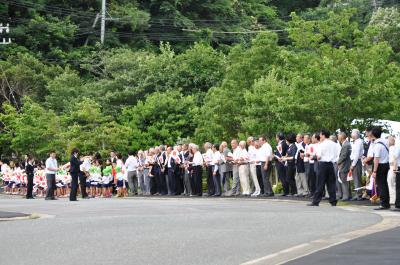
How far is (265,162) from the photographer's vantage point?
108 ft

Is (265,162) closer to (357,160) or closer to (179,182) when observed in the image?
(357,160)

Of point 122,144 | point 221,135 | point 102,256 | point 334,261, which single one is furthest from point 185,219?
point 122,144

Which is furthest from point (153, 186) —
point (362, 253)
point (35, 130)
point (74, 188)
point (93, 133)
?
point (362, 253)

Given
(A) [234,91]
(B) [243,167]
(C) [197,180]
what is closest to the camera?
(B) [243,167]

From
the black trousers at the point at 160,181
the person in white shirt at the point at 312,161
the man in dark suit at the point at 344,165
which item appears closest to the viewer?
the man in dark suit at the point at 344,165

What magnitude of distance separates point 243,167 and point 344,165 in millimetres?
6734

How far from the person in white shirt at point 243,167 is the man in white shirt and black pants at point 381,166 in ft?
36.7

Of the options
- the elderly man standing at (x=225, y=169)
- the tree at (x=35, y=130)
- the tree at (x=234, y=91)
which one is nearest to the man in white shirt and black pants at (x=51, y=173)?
the elderly man standing at (x=225, y=169)

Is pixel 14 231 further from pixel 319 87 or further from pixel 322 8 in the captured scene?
pixel 322 8

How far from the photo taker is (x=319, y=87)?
36.0 m

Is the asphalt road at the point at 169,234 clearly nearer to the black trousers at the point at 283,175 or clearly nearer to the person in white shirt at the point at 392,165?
the person in white shirt at the point at 392,165

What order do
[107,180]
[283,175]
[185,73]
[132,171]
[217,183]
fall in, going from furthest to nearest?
[185,73] < [107,180] < [132,171] < [217,183] < [283,175]

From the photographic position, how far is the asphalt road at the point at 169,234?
13.9m

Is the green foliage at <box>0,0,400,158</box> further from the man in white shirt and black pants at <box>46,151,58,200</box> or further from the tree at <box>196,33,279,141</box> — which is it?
the man in white shirt and black pants at <box>46,151,58,200</box>
